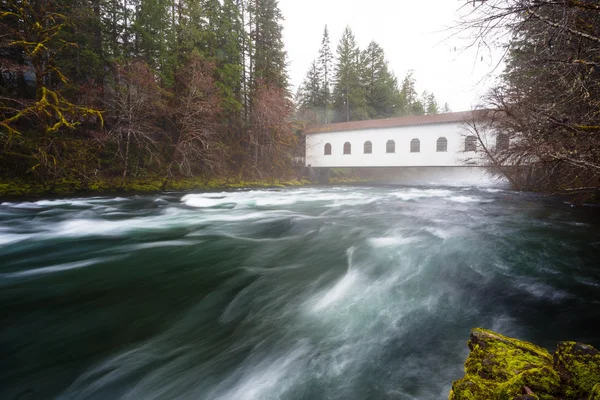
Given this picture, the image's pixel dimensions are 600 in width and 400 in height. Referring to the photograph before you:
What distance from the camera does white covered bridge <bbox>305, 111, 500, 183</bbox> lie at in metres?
22.7

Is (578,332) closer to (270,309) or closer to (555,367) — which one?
(555,367)

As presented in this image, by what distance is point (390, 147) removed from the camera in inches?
1014

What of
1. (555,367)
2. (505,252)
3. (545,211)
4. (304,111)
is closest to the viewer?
(555,367)

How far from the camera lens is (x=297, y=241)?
277 inches

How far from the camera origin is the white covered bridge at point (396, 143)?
74.5 ft

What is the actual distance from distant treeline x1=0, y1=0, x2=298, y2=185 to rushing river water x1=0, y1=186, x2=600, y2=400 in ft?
26.6

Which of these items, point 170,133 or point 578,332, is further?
point 170,133

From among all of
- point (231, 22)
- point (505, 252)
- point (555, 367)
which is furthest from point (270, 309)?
point (231, 22)

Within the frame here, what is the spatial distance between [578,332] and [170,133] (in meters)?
21.0

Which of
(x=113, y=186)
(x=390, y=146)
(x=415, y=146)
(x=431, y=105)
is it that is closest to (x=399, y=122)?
(x=390, y=146)

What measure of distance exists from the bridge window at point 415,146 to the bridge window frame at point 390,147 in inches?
58.7

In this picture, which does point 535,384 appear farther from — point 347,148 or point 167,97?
point 347,148

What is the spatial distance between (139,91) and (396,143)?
20.1 metres

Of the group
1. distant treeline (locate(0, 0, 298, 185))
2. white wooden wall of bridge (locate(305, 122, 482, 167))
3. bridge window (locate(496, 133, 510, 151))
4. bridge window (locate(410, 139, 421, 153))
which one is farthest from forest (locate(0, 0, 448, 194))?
bridge window (locate(496, 133, 510, 151))
